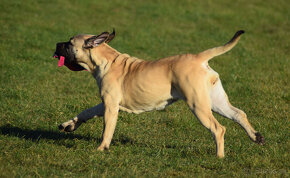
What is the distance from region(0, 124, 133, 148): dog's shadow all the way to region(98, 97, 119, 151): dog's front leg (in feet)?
1.97

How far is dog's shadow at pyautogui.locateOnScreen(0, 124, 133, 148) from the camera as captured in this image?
Answer: 7.63m

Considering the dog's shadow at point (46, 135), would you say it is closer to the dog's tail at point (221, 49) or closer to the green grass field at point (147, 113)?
the green grass field at point (147, 113)

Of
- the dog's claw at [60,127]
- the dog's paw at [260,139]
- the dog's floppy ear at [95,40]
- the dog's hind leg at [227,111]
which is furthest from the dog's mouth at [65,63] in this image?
the dog's paw at [260,139]

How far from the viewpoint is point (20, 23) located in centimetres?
1653

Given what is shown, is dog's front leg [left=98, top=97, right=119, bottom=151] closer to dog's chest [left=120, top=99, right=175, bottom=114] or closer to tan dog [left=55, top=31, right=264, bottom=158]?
tan dog [left=55, top=31, right=264, bottom=158]

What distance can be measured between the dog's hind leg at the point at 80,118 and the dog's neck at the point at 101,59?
61 centimetres

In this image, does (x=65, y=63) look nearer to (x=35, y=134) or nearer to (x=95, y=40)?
(x=95, y=40)

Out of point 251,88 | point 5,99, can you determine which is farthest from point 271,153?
point 5,99

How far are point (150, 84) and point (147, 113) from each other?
266 centimetres

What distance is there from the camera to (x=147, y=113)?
957 cm

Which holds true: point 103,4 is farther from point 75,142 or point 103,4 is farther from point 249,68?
point 75,142

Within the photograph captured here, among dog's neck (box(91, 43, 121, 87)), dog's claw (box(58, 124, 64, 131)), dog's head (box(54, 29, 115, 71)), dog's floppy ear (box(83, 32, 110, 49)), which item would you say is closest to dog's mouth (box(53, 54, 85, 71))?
dog's head (box(54, 29, 115, 71))

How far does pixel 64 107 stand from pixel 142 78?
9.64 ft

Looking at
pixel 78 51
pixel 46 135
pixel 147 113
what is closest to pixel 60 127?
pixel 46 135
